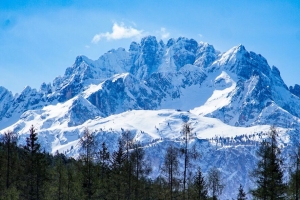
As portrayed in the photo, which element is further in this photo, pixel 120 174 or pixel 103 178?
pixel 103 178

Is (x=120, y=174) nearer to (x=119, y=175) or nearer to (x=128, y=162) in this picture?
(x=119, y=175)

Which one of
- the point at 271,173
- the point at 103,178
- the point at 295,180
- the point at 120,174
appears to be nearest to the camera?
the point at 271,173

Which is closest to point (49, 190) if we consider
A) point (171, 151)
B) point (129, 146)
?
point (129, 146)

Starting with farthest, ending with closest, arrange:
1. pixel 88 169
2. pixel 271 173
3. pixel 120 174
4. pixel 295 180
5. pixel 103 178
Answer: pixel 103 178 → pixel 120 174 → pixel 88 169 → pixel 295 180 → pixel 271 173

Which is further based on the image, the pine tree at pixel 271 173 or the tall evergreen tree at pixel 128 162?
the tall evergreen tree at pixel 128 162

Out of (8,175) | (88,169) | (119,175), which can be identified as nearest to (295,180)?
(119,175)

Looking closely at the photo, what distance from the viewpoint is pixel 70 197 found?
68.3m

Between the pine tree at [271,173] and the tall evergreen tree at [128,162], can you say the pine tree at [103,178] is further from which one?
the pine tree at [271,173]

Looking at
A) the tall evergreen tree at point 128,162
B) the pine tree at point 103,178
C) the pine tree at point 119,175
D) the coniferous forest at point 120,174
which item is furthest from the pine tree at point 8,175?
the tall evergreen tree at point 128,162

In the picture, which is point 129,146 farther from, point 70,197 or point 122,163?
point 70,197

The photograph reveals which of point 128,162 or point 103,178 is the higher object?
point 128,162

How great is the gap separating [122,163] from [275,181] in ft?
67.9

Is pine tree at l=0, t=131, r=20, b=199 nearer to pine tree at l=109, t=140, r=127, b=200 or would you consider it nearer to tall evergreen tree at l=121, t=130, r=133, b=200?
pine tree at l=109, t=140, r=127, b=200

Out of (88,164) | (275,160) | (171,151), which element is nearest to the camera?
(275,160)
